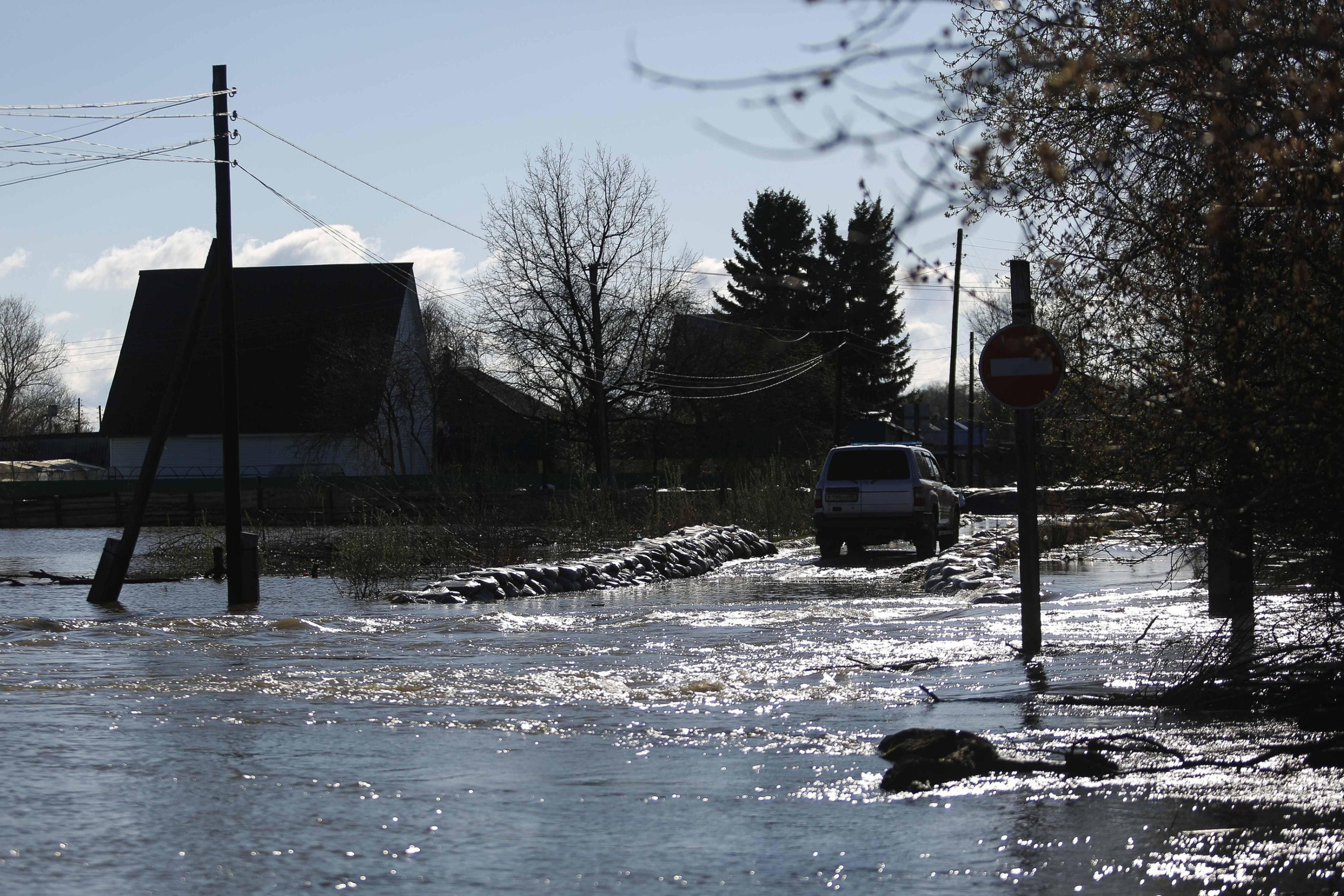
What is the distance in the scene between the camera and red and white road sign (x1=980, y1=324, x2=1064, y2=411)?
9.89 meters

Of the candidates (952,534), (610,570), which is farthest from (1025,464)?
(952,534)

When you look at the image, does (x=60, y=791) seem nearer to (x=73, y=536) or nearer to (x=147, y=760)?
(x=147, y=760)

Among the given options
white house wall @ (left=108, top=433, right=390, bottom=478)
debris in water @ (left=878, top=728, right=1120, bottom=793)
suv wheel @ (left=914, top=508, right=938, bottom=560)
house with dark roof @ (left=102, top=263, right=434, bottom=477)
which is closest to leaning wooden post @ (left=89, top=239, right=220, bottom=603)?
suv wheel @ (left=914, top=508, right=938, bottom=560)

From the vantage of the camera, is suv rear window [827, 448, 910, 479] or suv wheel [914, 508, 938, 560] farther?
suv rear window [827, 448, 910, 479]

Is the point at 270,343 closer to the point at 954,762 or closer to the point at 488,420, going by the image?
the point at 488,420

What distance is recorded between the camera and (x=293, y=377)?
197 feet

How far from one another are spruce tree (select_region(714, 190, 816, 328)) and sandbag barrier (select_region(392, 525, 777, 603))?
165 ft

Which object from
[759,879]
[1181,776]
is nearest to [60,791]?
[759,879]

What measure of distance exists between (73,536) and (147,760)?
38.0 meters

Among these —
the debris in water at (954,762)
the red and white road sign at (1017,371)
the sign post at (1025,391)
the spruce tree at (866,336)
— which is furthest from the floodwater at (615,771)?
the spruce tree at (866,336)

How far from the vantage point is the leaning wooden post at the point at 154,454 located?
1775 cm

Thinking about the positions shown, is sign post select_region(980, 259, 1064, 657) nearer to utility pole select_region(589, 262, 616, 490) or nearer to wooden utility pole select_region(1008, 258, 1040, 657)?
wooden utility pole select_region(1008, 258, 1040, 657)

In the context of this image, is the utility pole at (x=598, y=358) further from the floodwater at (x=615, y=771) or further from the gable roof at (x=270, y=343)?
the floodwater at (x=615, y=771)

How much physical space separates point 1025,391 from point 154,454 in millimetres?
12426
